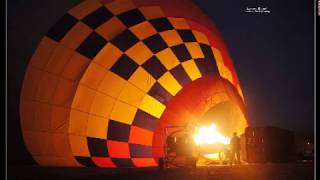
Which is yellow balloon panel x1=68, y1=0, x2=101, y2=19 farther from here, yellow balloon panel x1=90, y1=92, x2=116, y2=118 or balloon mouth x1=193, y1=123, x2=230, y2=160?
balloon mouth x1=193, y1=123, x2=230, y2=160

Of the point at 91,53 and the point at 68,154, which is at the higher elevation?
the point at 91,53

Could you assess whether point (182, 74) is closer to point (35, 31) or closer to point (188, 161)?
point (188, 161)

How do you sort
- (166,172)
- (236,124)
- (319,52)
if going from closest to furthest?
(319,52), (166,172), (236,124)

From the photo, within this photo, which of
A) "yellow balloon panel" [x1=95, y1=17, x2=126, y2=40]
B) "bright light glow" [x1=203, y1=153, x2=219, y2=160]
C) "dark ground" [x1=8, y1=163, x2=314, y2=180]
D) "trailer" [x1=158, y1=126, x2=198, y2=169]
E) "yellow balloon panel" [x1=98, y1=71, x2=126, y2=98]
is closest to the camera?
"dark ground" [x1=8, y1=163, x2=314, y2=180]

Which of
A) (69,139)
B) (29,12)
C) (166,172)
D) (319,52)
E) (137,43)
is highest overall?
(29,12)

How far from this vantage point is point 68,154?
24.9 ft

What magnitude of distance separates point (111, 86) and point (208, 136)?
1865mm

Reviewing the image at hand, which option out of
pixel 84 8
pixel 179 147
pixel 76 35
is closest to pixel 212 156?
pixel 179 147

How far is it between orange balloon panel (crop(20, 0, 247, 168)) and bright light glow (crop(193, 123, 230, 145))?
26 centimetres

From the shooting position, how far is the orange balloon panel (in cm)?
743

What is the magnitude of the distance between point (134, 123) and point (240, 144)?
7.81 ft

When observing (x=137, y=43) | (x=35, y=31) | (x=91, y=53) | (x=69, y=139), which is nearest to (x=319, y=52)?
(x=137, y=43)

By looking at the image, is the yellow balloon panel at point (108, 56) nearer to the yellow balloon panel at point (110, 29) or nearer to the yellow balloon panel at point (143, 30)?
the yellow balloon panel at point (110, 29)

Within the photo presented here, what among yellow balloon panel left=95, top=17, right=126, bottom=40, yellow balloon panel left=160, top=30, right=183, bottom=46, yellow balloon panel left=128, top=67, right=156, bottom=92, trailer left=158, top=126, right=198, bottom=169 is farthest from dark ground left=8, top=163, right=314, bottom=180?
yellow balloon panel left=160, top=30, right=183, bottom=46
